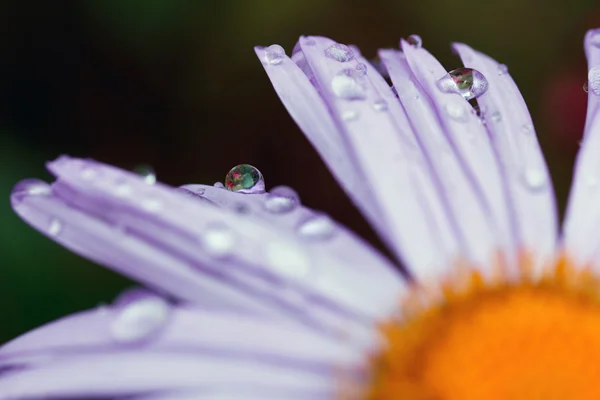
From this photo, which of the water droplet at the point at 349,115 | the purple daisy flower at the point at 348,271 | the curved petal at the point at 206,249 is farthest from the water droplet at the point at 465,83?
the curved petal at the point at 206,249

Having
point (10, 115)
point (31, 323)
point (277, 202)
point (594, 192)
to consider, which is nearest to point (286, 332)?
point (277, 202)

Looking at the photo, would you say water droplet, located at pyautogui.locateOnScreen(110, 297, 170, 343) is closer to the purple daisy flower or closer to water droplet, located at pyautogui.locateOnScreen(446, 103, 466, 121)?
the purple daisy flower

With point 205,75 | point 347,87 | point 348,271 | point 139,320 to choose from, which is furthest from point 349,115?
point 205,75

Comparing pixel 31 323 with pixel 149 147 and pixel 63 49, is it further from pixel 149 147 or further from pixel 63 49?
pixel 63 49

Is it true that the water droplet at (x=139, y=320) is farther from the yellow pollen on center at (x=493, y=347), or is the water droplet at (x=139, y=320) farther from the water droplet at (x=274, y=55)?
the water droplet at (x=274, y=55)

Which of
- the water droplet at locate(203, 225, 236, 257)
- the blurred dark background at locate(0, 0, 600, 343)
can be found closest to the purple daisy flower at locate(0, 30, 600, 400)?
the water droplet at locate(203, 225, 236, 257)

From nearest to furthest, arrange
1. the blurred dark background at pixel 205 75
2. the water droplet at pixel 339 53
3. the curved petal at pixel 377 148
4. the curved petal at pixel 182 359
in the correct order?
the curved petal at pixel 182 359, the curved petal at pixel 377 148, the water droplet at pixel 339 53, the blurred dark background at pixel 205 75

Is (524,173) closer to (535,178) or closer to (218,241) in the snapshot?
(535,178)
